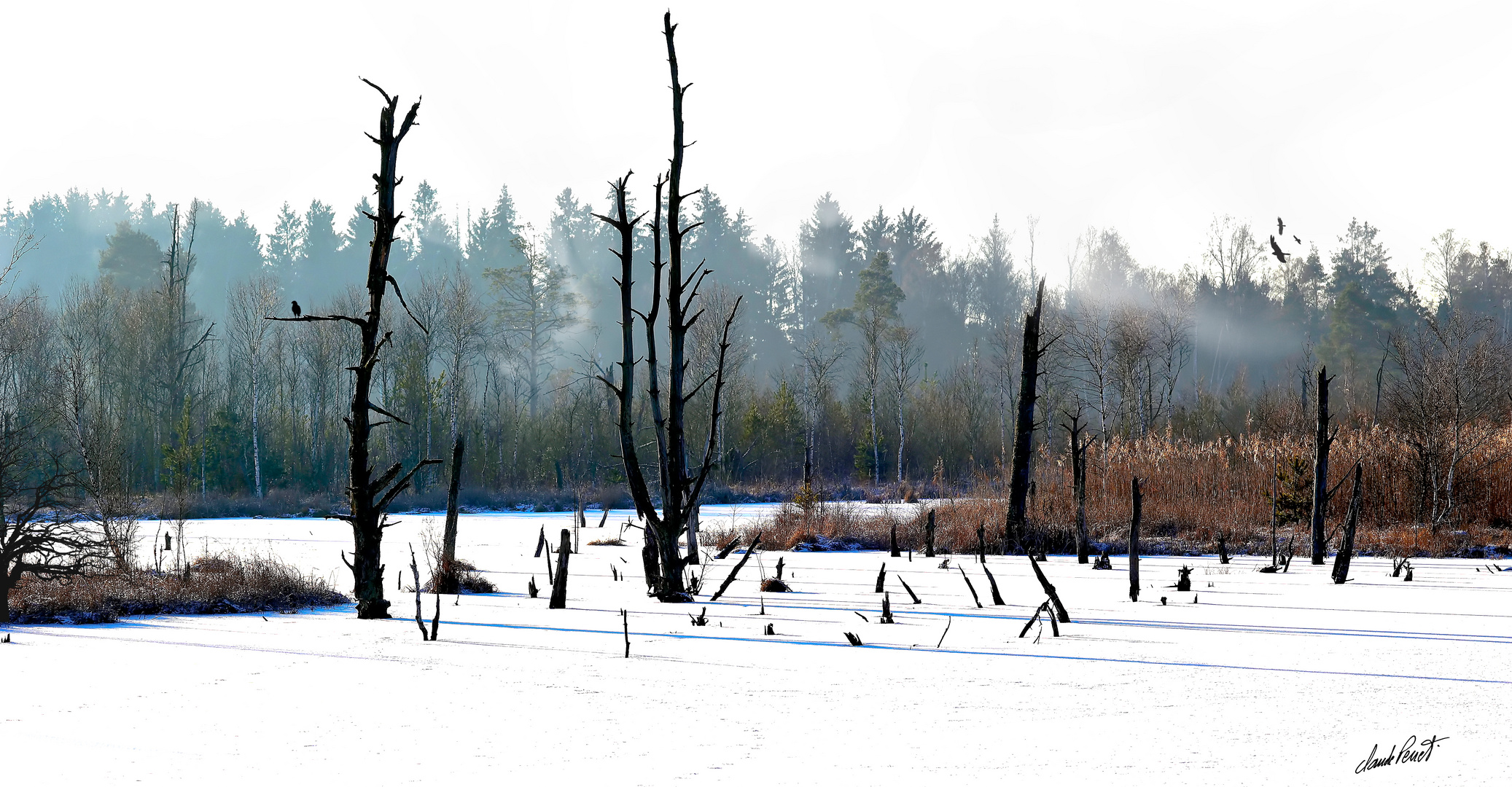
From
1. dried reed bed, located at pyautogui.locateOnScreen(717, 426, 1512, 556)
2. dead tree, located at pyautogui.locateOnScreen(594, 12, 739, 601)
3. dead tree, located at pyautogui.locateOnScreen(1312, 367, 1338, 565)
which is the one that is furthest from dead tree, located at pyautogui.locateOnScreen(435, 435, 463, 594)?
dead tree, located at pyautogui.locateOnScreen(1312, 367, 1338, 565)

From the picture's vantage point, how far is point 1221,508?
22297 mm

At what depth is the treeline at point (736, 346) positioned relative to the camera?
141ft

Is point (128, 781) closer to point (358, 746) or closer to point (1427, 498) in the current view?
point (358, 746)

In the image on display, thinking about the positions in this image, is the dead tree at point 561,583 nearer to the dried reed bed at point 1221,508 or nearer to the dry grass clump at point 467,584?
the dry grass clump at point 467,584

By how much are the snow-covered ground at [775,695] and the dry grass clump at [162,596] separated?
0.56 m

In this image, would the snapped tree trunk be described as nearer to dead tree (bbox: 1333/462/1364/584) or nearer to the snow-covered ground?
dead tree (bbox: 1333/462/1364/584)

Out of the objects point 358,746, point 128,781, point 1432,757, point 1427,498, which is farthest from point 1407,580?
point 128,781

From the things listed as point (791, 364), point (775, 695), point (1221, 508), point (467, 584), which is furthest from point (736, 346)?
point (775, 695)

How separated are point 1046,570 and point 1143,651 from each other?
830 centimetres

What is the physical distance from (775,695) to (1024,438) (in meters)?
13.3
